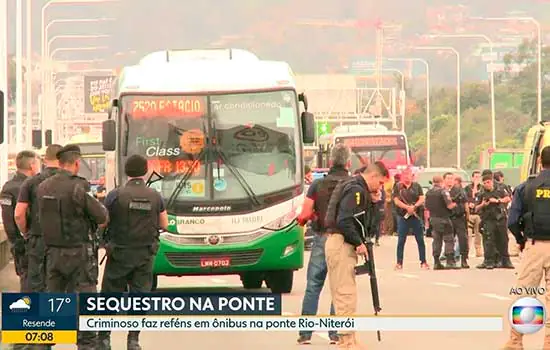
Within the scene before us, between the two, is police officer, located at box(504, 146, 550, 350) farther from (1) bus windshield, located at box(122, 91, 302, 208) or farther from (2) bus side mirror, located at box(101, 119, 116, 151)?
(2) bus side mirror, located at box(101, 119, 116, 151)

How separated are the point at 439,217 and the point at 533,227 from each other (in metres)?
15.2

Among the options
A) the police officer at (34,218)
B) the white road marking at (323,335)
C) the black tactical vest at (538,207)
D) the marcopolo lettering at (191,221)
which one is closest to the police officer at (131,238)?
the police officer at (34,218)

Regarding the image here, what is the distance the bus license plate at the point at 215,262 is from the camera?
2355 centimetres

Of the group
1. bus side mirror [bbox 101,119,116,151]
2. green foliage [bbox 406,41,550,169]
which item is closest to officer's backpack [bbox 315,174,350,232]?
bus side mirror [bbox 101,119,116,151]

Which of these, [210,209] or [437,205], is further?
[437,205]

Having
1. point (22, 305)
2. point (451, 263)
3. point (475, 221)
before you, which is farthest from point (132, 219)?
point (475, 221)

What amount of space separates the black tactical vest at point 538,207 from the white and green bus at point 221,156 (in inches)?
324

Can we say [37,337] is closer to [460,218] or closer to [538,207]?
[538,207]

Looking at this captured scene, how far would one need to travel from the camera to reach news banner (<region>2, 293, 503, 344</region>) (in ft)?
43.7

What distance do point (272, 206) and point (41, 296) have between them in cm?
1047

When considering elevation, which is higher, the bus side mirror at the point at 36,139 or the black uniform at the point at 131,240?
the black uniform at the point at 131,240

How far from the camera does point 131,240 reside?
15.9m

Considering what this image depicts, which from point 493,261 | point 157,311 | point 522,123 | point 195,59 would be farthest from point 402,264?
point 522,123

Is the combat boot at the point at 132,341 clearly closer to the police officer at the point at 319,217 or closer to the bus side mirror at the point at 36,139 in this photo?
the police officer at the point at 319,217
